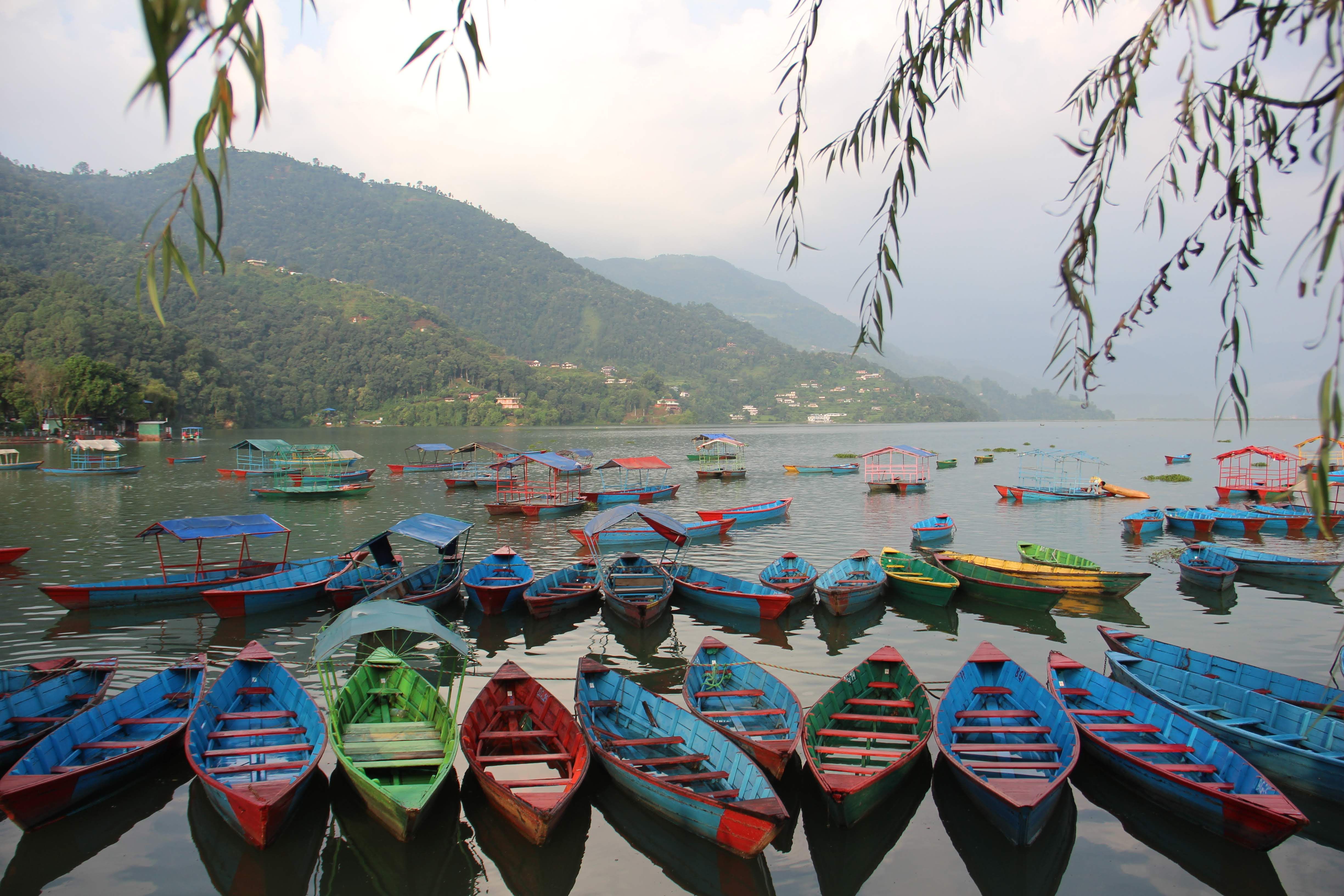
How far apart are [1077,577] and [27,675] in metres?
23.4

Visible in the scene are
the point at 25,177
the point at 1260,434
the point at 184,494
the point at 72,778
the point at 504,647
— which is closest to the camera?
the point at 72,778

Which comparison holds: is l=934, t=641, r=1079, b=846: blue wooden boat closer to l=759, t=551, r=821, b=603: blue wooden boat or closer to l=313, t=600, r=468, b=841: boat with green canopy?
l=759, t=551, r=821, b=603: blue wooden boat

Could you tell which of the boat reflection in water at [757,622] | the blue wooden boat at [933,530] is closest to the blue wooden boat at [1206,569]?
the blue wooden boat at [933,530]

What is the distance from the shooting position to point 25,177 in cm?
18962

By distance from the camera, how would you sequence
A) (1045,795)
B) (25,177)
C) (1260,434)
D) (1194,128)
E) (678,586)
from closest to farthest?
(1194,128) < (1045,795) < (678,586) < (1260,434) < (25,177)

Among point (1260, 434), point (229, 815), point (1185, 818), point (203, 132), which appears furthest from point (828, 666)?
point (1260, 434)

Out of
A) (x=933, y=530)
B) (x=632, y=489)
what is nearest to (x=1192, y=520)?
(x=933, y=530)

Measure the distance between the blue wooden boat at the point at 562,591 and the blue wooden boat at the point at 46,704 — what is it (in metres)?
8.27

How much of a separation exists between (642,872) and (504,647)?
826 cm

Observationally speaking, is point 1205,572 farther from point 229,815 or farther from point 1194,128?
point 229,815

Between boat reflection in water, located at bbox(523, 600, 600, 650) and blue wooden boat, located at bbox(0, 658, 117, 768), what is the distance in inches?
298

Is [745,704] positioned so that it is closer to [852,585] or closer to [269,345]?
[852,585]

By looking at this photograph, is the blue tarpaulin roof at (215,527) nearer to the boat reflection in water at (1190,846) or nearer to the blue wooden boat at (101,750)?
the blue wooden boat at (101,750)

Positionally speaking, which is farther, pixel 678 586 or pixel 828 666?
pixel 678 586
